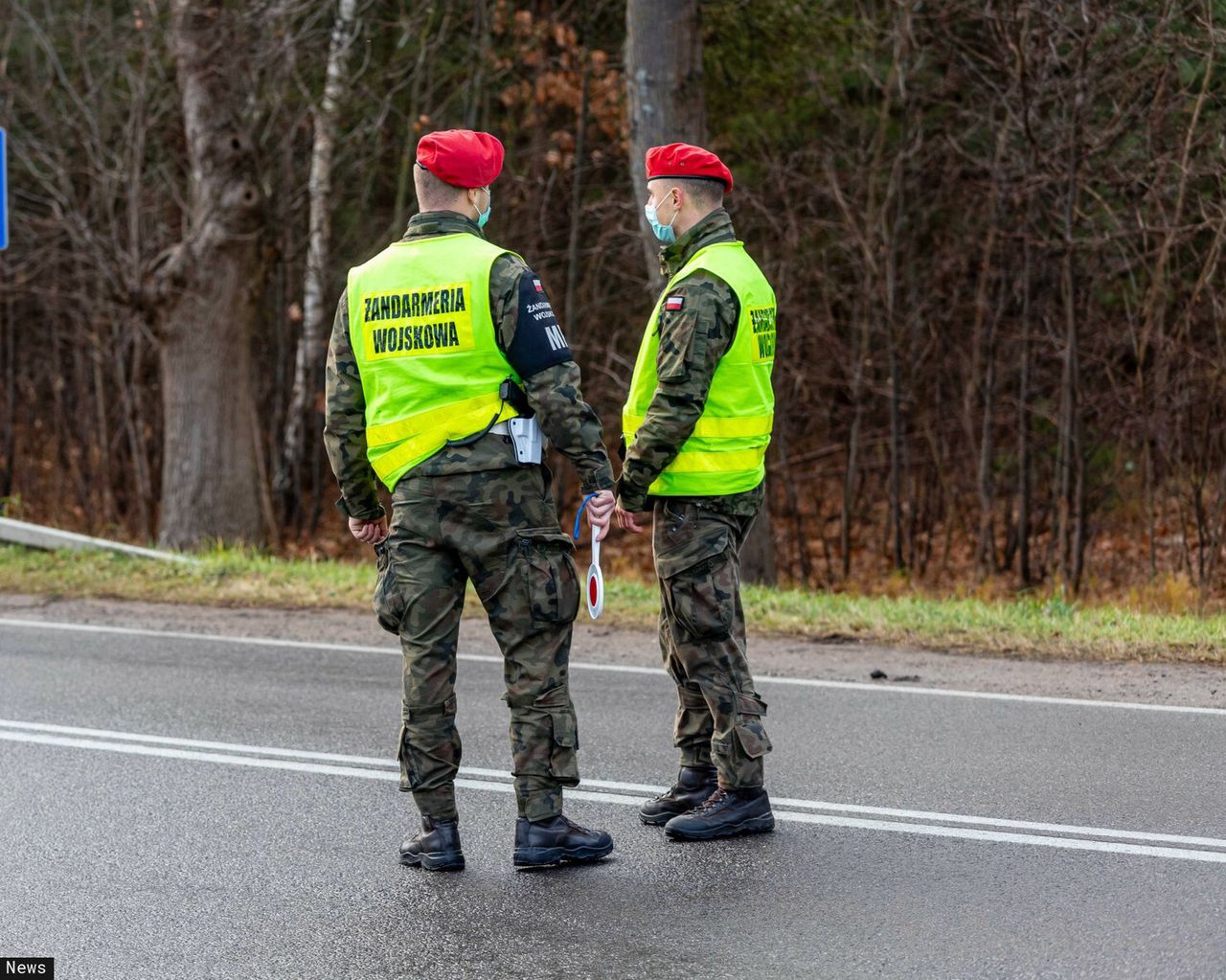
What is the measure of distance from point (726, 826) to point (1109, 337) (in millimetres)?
9880

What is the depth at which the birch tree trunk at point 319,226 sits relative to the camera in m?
16.1

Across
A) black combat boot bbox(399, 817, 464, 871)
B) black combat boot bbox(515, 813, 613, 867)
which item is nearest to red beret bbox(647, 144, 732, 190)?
black combat boot bbox(515, 813, 613, 867)

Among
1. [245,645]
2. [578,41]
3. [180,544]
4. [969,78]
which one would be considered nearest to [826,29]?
[969,78]

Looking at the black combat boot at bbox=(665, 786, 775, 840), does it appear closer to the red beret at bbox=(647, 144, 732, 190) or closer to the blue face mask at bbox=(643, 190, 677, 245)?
the blue face mask at bbox=(643, 190, 677, 245)

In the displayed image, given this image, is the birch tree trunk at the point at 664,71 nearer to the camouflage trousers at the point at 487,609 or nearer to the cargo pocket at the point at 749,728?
the cargo pocket at the point at 749,728

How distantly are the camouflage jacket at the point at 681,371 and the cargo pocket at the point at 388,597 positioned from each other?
0.82 metres

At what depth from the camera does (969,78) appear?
1400 cm

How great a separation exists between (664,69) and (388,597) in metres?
8.36

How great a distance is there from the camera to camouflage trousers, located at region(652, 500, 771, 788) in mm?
5254

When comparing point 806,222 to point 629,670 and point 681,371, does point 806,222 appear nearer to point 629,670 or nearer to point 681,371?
point 629,670

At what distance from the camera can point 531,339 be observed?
4762 mm

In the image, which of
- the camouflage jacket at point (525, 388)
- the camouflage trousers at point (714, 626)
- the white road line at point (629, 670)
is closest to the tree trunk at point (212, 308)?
the white road line at point (629, 670)

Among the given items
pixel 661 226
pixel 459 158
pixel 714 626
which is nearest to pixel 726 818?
pixel 714 626

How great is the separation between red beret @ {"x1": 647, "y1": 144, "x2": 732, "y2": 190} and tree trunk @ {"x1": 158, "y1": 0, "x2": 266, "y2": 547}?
9758mm
